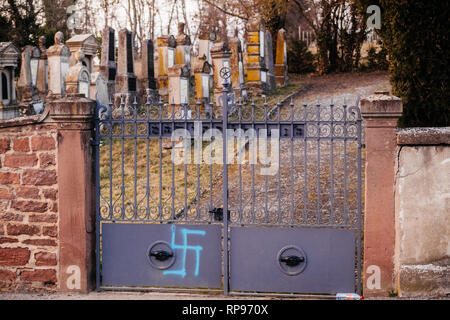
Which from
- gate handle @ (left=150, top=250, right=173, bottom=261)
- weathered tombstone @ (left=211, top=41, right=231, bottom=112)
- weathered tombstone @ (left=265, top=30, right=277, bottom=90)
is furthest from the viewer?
weathered tombstone @ (left=265, top=30, right=277, bottom=90)

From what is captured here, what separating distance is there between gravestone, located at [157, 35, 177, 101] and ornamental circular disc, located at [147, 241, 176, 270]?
10.2 m

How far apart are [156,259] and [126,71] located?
9.63 metres

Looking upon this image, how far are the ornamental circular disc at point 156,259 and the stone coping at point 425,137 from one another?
2.68m

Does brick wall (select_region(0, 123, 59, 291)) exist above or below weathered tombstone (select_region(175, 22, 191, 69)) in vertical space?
below

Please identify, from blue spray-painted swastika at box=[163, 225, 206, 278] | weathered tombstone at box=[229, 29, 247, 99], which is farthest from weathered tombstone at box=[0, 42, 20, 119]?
blue spray-painted swastika at box=[163, 225, 206, 278]

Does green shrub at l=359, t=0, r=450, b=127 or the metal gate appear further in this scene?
green shrub at l=359, t=0, r=450, b=127

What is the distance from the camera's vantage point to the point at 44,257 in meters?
6.05

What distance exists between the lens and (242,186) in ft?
29.2

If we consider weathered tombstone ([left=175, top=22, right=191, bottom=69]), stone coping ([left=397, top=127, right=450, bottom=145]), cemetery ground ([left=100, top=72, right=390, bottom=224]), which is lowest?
cemetery ground ([left=100, top=72, right=390, bottom=224])

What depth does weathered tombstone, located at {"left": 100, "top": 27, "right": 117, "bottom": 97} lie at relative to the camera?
15250 millimetres

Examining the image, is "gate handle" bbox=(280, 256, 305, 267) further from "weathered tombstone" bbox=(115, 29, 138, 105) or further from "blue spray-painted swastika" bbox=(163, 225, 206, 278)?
"weathered tombstone" bbox=(115, 29, 138, 105)

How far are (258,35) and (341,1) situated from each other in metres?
8.27

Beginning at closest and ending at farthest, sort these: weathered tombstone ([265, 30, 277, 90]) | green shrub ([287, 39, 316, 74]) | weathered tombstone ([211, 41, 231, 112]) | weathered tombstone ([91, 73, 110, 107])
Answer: weathered tombstone ([211, 41, 231, 112])
weathered tombstone ([91, 73, 110, 107])
weathered tombstone ([265, 30, 277, 90])
green shrub ([287, 39, 316, 74])

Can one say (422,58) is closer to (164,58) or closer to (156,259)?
(156,259)
